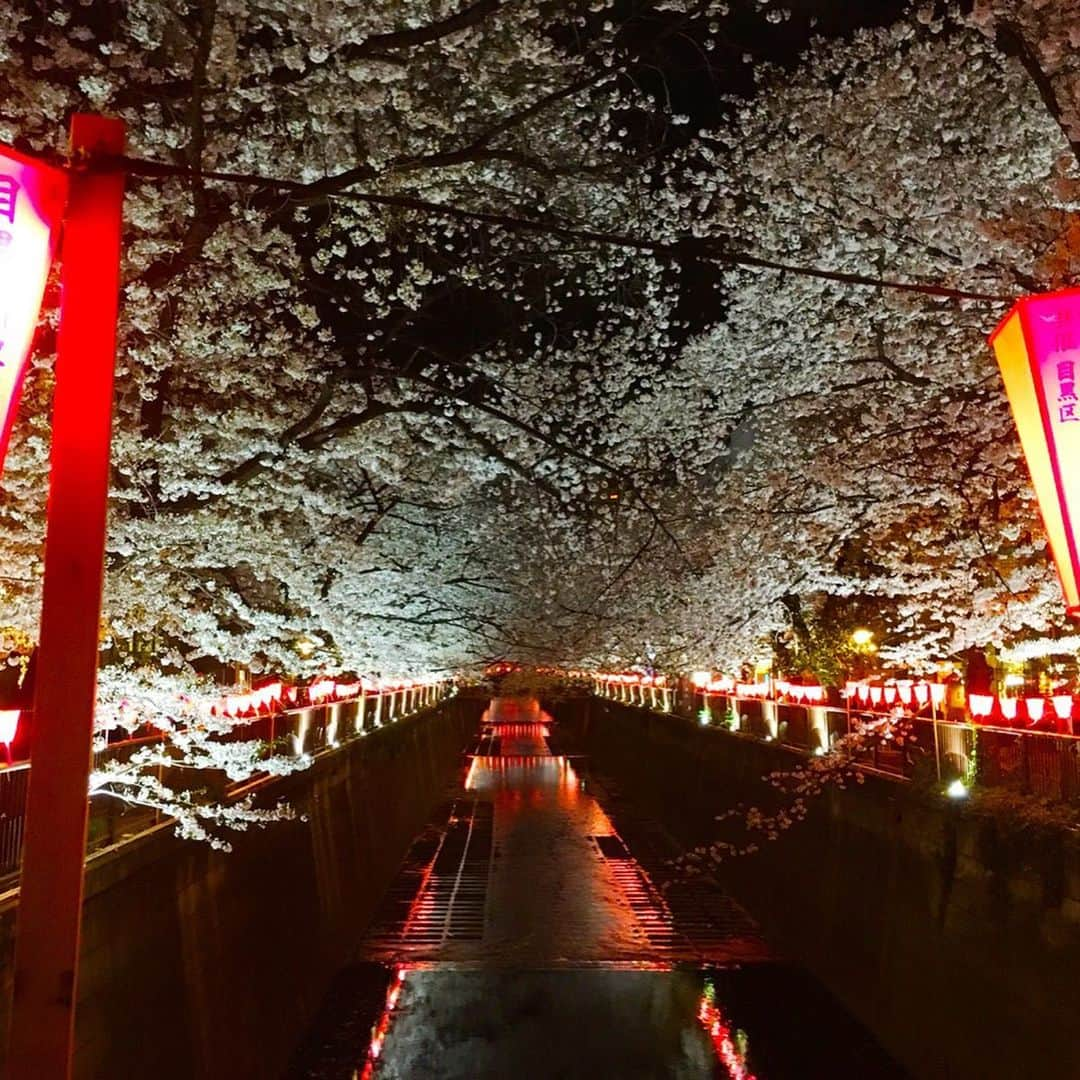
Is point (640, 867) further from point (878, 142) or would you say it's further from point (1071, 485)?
point (1071, 485)

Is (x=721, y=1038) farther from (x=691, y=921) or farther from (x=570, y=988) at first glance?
(x=691, y=921)

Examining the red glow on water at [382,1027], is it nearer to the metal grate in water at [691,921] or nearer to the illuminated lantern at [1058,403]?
the metal grate in water at [691,921]

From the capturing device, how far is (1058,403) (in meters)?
4.95

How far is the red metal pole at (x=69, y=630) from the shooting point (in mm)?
3299

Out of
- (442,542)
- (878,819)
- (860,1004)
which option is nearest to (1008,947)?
(878,819)

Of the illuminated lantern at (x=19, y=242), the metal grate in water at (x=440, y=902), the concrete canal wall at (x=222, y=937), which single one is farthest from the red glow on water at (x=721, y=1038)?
the illuminated lantern at (x=19, y=242)

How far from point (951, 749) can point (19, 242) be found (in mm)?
11050

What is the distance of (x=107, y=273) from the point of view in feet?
12.6

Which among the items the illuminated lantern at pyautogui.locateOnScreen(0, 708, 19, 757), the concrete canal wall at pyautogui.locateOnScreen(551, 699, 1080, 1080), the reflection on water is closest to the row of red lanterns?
the illuminated lantern at pyautogui.locateOnScreen(0, 708, 19, 757)

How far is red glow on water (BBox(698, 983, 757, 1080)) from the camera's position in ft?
41.7

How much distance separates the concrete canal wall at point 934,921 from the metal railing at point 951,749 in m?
0.40

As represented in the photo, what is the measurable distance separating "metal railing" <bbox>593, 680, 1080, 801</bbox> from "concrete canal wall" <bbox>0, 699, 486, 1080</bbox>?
877cm

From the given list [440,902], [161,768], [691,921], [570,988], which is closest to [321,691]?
[440,902]

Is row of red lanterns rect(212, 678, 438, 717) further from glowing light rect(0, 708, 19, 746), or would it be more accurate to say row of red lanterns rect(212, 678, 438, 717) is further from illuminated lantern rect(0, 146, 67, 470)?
illuminated lantern rect(0, 146, 67, 470)
